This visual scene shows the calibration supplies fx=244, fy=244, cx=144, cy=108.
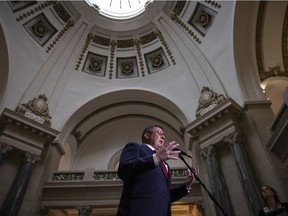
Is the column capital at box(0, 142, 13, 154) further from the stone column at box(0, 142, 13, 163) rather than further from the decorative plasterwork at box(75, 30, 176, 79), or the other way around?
the decorative plasterwork at box(75, 30, 176, 79)

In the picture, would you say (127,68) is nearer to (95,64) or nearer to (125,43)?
(125,43)

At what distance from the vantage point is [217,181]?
→ 7.25 meters

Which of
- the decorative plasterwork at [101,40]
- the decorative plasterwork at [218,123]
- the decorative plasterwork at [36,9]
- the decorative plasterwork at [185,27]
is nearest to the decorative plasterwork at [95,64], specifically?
the decorative plasterwork at [101,40]

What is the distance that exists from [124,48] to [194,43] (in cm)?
346

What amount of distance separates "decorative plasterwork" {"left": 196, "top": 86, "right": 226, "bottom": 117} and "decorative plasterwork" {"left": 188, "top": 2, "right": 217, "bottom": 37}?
2651mm

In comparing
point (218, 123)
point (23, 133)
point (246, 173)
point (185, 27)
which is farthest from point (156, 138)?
point (185, 27)

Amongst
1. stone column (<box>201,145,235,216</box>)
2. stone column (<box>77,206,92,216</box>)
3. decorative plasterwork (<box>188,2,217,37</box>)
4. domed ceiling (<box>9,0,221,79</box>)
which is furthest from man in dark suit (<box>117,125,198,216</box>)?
domed ceiling (<box>9,0,221,79</box>)

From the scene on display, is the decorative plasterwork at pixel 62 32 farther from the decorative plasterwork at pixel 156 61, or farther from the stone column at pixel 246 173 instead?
the stone column at pixel 246 173

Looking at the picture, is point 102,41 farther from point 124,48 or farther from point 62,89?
point 62,89

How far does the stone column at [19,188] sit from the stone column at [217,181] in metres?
5.81

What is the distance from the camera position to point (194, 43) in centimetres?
1061

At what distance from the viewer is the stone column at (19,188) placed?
7090mm

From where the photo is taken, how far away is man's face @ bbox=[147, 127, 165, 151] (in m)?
2.55

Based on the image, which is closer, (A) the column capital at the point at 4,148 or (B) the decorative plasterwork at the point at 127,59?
(A) the column capital at the point at 4,148
